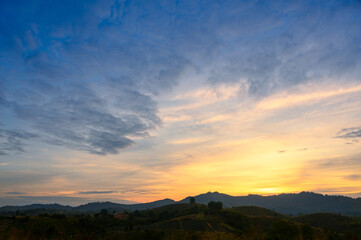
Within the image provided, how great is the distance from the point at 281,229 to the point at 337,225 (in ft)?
395

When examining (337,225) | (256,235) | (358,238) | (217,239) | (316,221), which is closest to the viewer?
(358,238)

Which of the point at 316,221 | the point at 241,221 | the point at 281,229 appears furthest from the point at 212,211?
the point at 281,229

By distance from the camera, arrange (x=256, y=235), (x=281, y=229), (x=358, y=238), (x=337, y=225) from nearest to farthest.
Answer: (x=358, y=238)
(x=256, y=235)
(x=281, y=229)
(x=337, y=225)

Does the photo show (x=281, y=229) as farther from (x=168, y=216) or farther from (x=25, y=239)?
(x=168, y=216)

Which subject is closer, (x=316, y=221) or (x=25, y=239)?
(x=25, y=239)

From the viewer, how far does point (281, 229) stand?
66.2m

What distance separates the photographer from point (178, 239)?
21.3 meters

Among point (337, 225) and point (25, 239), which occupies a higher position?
point (25, 239)

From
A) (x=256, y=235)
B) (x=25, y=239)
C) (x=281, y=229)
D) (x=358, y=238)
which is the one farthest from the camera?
(x=281, y=229)

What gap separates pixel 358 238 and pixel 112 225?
16068cm

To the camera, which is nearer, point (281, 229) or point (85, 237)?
point (85, 237)

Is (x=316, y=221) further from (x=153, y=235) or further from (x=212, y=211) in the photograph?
(x=153, y=235)

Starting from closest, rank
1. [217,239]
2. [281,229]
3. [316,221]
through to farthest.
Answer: [217,239], [281,229], [316,221]

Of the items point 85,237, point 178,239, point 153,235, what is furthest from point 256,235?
point 85,237
